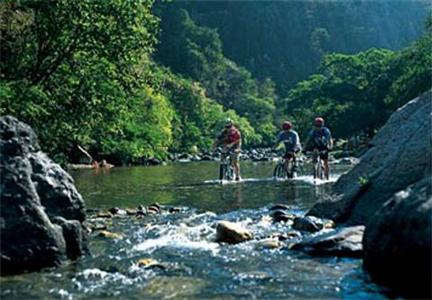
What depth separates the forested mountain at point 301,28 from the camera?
186m

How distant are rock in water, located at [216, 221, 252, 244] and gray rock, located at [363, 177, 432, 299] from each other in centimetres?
316

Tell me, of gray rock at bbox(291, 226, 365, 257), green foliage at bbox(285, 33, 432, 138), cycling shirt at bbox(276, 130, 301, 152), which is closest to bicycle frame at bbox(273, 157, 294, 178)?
cycling shirt at bbox(276, 130, 301, 152)

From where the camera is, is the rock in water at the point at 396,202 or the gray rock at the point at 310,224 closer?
the rock in water at the point at 396,202

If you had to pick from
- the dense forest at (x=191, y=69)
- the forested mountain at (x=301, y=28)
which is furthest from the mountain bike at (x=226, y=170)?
the forested mountain at (x=301, y=28)

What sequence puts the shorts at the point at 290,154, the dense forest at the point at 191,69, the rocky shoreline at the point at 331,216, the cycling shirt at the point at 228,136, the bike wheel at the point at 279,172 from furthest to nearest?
the bike wheel at the point at 279,172, the cycling shirt at the point at 228,136, the shorts at the point at 290,154, the dense forest at the point at 191,69, the rocky shoreline at the point at 331,216

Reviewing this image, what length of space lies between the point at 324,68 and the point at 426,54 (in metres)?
22.3

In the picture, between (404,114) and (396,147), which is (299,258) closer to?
(396,147)

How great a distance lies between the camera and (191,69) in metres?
126

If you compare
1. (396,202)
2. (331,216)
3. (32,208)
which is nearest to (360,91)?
(331,216)

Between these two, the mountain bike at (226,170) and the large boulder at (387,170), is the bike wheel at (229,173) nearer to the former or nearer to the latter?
the mountain bike at (226,170)

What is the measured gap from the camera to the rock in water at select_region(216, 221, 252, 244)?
11.4m

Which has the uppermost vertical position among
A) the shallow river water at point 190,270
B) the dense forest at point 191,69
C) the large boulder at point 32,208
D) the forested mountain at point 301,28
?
the forested mountain at point 301,28

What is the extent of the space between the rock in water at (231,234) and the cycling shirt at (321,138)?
1246 centimetres

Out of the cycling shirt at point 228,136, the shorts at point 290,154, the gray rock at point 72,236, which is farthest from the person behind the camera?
the cycling shirt at point 228,136
